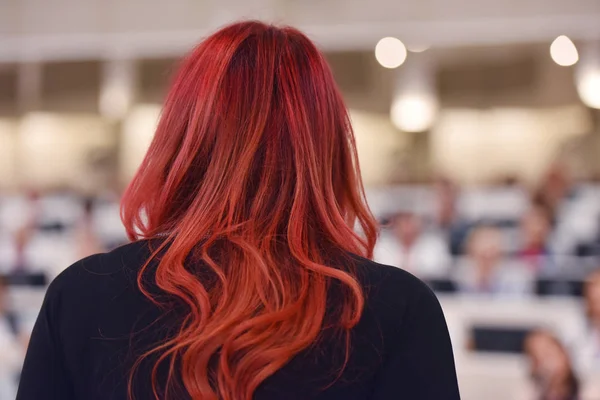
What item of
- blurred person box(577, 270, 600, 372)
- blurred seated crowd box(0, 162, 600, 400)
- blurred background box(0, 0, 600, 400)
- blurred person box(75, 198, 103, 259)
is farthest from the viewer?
blurred person box(75, 198, 103, 259)

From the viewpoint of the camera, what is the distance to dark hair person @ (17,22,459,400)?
1.99ft

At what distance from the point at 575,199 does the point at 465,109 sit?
1.26 meters

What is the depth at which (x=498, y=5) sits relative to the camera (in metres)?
5.80

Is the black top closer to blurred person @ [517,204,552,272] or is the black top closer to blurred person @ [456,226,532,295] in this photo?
blurred person @ [456,226,532,295]

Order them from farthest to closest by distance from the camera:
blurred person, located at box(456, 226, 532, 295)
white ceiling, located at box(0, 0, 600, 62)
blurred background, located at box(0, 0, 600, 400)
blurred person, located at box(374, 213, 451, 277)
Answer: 1. white ceiling, located at box(0, 0, 600, 62)
2. blurred background, located at box(0, 0, 600, 400)
3. blurred person, located at box(374, 213, 451, 277)
4. blurred person, located at box(456, 226, 532, 295)

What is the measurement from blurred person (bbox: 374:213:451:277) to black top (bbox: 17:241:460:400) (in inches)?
168

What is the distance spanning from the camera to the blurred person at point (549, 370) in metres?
→ 3.64

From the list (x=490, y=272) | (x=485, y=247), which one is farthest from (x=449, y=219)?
(x=490, y=272)

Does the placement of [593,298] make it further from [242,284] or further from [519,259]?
[242,284]

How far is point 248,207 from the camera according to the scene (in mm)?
647

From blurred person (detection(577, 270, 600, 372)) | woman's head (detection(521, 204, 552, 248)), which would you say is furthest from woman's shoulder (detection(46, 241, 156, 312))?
woman's head (detection(521, 204, 552, 248))

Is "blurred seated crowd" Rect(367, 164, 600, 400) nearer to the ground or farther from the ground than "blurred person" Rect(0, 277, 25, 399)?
farther from the ground

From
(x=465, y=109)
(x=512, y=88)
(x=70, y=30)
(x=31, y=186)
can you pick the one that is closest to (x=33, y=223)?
(x=31, y=186)

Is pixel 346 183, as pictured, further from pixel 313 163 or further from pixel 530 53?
pixel 530 53
